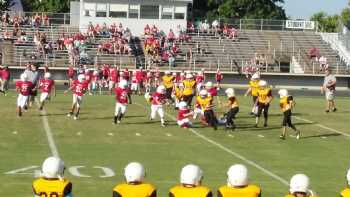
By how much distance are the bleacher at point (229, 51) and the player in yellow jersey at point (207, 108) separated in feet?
91.0

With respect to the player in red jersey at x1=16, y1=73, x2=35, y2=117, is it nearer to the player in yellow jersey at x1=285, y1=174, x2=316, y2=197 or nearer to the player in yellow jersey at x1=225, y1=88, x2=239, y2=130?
the player in yellow jersey at x1=225, y1=88, x2=239, y2=130

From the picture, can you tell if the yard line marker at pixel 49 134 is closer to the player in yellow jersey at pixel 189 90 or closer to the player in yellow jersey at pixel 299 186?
the player in yellow jersey at pixel 189 90

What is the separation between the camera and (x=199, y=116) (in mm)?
29328

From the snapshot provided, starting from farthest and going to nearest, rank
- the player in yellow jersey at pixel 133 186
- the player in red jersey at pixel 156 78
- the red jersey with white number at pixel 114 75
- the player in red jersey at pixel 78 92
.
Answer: the player in red jersey at pixel 156 78 < the red jersey with white number at pixel 114 75 < the player in red jersey at pixel 78 92 < the player in yellow jersey at pixel 133 186

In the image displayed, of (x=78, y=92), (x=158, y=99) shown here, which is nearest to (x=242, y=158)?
(x=158, y=99)

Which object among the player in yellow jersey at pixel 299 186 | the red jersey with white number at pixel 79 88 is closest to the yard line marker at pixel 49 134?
the red jersey with white number at pixel 79 88

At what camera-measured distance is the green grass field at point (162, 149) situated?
1583 centimetres

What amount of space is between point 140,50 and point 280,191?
42705mm

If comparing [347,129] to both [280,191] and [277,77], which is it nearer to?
[280,191]

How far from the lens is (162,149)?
20.7 meters

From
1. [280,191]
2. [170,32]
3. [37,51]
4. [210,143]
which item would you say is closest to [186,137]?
[210,143]

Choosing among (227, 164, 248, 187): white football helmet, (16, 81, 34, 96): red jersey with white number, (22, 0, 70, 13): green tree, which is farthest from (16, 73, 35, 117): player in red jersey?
(22, 0, 70, 13): green tree

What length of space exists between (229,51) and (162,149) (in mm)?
38456

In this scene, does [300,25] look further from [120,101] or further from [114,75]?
[120,101]
